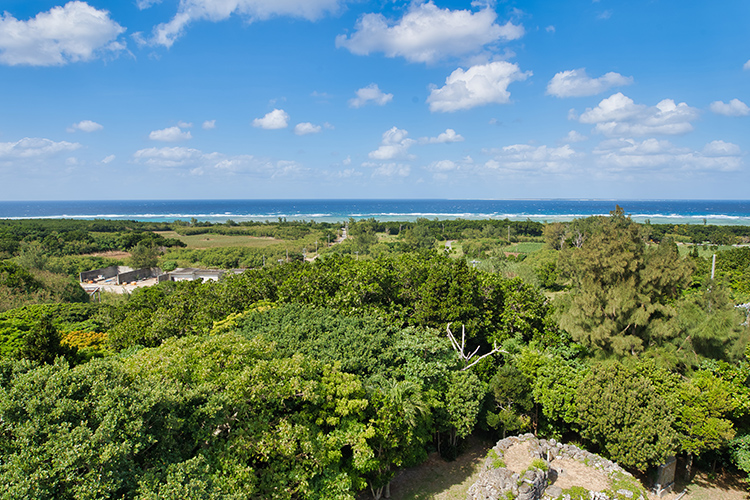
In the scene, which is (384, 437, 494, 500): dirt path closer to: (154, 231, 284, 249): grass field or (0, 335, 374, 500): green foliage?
(0, 335, 374, 500): green foliage

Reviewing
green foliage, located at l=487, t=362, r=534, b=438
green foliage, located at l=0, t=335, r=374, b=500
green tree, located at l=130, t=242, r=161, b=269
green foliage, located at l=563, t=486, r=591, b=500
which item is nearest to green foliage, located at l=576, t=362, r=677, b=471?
green foliage, located at l=487, t=362, r=534, b=438

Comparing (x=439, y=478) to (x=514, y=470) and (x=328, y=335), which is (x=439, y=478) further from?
(x=328, y=335)

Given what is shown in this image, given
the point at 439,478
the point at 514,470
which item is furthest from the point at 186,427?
the point at 514,470

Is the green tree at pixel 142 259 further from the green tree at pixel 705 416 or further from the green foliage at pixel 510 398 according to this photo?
the green tree at pixel 705 416

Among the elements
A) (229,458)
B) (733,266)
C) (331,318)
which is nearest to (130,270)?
(331,318)

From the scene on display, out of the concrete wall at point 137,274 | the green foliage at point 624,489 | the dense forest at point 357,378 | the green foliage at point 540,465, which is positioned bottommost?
the concrete wall at point 137,274

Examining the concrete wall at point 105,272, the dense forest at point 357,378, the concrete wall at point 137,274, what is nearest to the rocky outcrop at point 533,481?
the dense forest at point 357,378
